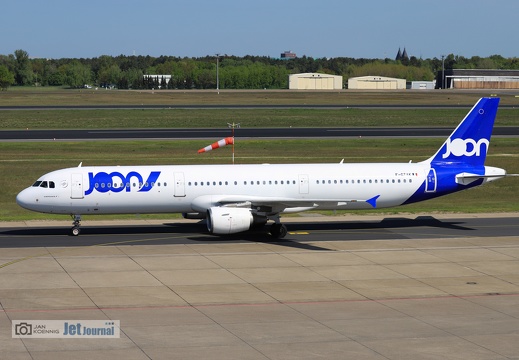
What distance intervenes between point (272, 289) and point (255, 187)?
498 inches

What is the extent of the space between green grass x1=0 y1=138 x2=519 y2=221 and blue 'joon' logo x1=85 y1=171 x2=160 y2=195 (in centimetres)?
1381

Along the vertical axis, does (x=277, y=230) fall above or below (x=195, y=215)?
below

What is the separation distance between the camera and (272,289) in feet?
112

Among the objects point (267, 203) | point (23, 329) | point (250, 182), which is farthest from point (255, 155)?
point (23, 329)

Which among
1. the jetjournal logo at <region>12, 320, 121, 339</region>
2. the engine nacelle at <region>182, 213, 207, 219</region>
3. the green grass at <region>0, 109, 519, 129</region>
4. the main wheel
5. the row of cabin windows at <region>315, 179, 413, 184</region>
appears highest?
the green grass at <region>0, 109, 519, 129</region>

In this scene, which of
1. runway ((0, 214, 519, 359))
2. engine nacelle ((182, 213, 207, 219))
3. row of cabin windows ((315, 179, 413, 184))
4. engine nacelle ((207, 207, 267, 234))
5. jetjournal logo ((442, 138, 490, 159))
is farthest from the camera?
jetjournal logo ((442, 138, 490, 159))

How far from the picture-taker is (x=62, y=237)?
149ft

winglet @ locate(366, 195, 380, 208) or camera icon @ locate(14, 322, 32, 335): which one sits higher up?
winglet @ locate(366, 195, 380, 208)

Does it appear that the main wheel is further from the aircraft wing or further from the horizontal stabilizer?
the horizontal stabilizer

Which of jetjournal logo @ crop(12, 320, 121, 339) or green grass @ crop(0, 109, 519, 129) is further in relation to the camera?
green grass @ crop(0, 109, 519, 129)

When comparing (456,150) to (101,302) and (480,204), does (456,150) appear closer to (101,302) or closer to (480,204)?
(480,204)

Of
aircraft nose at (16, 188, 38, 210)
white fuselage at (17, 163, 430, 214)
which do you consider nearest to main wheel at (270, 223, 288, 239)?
white fuselage at (17, 163, 430, 214)

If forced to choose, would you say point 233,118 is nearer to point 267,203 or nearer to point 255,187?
point 255,187

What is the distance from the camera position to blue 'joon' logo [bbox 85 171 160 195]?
44.7m
